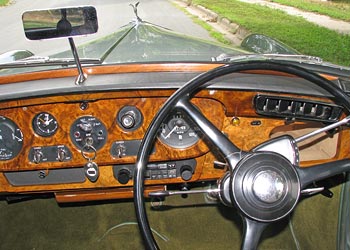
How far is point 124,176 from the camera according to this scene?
8.39 ft

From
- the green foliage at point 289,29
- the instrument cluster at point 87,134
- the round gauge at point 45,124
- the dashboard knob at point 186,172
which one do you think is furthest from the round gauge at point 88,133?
the green foliage at point 289,29

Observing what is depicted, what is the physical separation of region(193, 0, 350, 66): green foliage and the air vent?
364cm

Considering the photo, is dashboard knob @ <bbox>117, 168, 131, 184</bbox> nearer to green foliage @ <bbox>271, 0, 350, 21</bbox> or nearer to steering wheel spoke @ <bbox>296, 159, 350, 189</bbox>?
steering wheel spoke @ <bbox>296, 159, 350, 189</bbox>

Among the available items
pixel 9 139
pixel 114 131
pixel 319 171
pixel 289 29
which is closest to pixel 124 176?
pixel 114 131

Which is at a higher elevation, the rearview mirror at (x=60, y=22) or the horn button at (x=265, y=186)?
the rearview mirror at (x=60, y=22)

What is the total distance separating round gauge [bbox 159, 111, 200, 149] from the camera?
A: 2.38 metres

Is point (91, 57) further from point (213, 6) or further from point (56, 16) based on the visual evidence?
point (213, 6)

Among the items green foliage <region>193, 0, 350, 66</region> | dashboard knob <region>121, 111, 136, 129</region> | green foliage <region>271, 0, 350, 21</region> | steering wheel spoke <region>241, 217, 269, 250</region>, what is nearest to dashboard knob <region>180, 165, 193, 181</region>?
dashboard knob <region>121, 111, 136, 129</region>

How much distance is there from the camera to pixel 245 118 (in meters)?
2.22

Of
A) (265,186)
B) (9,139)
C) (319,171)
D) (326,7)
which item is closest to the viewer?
(265,186)

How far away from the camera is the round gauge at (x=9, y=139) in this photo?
2.34m

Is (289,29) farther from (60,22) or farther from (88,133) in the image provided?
(60,22)

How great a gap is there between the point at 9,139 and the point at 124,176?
72 centimetres

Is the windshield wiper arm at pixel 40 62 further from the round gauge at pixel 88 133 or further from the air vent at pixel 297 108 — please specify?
the air vent at pixel 297 108
